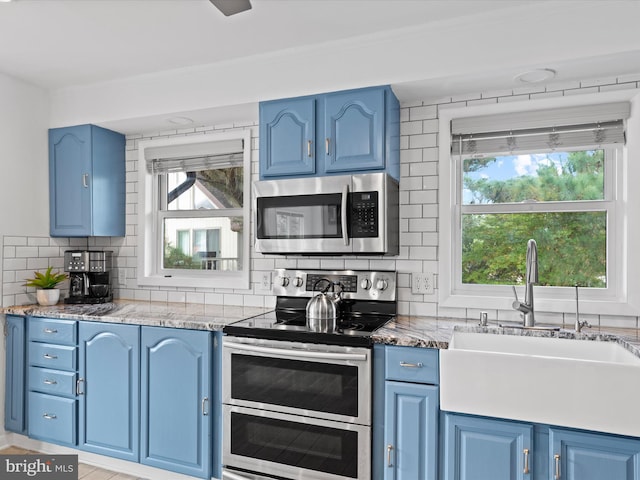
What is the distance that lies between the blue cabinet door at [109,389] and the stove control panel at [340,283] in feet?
2.99

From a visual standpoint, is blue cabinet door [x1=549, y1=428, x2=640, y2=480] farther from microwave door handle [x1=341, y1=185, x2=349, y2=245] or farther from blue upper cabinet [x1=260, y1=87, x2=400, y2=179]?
blue upper cabinet [x1=260, y1=87, x2=400, y2=179]

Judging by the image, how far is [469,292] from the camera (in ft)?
8.82

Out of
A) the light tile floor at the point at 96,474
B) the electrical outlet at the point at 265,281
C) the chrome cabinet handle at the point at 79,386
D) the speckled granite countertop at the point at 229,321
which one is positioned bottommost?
the light tile floor at the point at 96,474

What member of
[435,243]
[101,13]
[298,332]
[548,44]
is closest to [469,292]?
[435,243]

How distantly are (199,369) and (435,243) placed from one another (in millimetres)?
1502

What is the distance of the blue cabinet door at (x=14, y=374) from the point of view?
9.64ft

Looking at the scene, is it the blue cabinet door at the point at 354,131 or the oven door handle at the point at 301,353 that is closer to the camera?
→ the oven door handle at the point at 301,353

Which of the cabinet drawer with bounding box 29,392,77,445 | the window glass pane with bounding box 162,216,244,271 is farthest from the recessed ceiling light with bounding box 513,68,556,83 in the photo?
the cabinet drawer with bounding box 29,392,77,445

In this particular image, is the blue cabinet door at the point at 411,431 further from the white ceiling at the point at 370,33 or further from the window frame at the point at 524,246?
the white ceiling at the point at 370,33

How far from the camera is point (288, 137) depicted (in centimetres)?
266

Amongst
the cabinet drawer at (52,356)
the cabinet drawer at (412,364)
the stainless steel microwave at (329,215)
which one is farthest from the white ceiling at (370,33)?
the cabinet drawer at (52,356)

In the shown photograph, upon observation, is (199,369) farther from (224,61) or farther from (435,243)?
(224,61)

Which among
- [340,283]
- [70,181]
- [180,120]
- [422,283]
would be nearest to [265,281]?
[340,283]

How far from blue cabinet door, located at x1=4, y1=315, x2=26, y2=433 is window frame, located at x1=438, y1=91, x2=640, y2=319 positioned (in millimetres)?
2657
